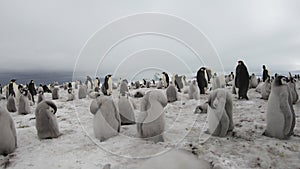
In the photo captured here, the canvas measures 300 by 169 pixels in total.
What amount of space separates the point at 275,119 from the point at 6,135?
22.2 ft

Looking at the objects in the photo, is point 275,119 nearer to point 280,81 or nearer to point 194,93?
point 280,81

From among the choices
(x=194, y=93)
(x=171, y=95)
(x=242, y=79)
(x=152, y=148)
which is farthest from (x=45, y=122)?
(x=242, y=79)

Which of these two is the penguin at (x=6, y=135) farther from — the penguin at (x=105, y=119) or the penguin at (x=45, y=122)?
the penguin at (x=105, y=119)

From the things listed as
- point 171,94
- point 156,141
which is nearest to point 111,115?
point 156,141

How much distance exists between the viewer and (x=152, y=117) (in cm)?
542

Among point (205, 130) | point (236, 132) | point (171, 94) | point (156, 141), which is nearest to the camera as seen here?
point (156, 141)

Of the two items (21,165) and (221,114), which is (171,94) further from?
(21,165)

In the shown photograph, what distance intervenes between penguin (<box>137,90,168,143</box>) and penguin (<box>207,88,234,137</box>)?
141 centimetres

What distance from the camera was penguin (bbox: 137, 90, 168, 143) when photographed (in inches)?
214

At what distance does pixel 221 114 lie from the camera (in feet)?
18.7

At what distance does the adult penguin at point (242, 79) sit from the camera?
11237 millimetres

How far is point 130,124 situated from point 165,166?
616 centimetres

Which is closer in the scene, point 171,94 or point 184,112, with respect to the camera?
point 184,112

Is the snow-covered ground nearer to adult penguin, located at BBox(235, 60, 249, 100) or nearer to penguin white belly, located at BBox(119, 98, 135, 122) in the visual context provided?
penguin white belly, located at BBox(119, 98, 135, 122)
